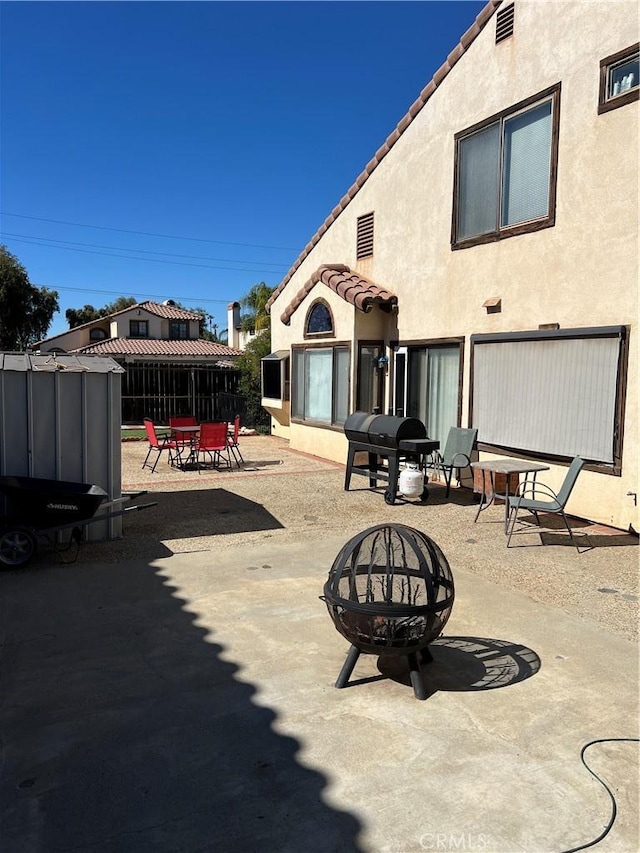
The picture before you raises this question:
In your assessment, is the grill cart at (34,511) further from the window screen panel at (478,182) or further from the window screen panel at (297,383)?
the window screen panel at (297,383)

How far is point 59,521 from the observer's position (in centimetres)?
672

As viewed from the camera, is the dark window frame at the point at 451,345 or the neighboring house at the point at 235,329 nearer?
the dark window frame at the point at 451,345

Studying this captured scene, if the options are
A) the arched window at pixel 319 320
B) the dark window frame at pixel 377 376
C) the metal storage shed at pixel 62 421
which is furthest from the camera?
the arched window at pixel 319 320

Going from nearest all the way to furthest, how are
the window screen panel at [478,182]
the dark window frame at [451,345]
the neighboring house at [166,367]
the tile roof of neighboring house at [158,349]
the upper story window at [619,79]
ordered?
A: the upper story window at [619,79], the window screen panel at [478,182], the dark window frame at [451,345], the neighboring house at [166,367], the tile roof of neighboring house at [158,349]

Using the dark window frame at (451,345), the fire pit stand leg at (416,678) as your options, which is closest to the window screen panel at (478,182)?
the dark window frame at (451,345)

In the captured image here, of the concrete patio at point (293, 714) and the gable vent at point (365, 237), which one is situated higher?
the gable vent at point (365, 237)

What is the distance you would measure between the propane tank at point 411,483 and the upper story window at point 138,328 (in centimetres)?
2912

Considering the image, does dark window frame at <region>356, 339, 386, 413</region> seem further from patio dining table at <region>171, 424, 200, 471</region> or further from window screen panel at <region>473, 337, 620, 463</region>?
patio dining table at <region>171, 424, 200, 471</region>

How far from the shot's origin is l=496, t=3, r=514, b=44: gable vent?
32.2 feet

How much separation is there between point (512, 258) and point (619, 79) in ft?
8.70

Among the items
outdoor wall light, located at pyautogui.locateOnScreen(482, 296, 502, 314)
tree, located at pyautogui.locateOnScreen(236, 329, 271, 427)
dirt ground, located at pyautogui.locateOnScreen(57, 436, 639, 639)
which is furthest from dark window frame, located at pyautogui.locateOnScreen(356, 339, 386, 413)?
tree, located at pyautogui.locateOnScreen(236, 329, 271, 427)

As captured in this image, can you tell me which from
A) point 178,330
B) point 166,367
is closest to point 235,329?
point 178,330

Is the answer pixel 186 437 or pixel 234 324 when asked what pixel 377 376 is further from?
pixel 234 324

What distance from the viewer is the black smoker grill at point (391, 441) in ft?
32.1
